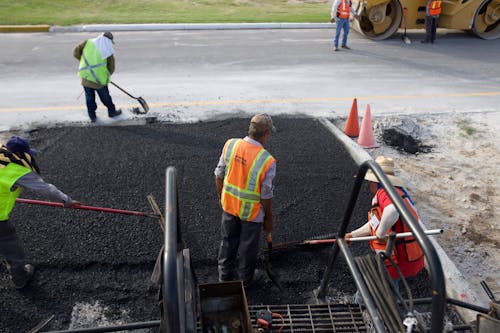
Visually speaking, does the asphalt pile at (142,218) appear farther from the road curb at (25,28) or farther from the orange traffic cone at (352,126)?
the road curb at (25,28)

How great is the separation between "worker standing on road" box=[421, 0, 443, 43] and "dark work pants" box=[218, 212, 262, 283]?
1061 cm

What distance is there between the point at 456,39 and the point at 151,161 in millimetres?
11607

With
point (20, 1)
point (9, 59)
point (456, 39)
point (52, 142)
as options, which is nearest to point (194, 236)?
point (52, 142)

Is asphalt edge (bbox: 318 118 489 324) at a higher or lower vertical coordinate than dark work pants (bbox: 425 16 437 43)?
lower

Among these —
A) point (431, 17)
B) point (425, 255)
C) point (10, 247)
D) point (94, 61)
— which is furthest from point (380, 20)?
point (425, 255)

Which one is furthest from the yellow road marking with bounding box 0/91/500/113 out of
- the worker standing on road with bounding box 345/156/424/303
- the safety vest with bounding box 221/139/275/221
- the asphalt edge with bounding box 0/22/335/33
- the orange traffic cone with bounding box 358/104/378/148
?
the asphalt edge with bounding box 0/22/335/33

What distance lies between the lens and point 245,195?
387 cm

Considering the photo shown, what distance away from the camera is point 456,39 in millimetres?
13406

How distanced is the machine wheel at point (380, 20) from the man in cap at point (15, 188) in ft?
A: 34.7

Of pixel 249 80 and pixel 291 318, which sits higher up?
pixel 249 80

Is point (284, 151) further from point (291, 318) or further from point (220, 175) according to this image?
point (291, 318)

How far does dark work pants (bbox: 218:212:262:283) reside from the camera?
13.4 feet

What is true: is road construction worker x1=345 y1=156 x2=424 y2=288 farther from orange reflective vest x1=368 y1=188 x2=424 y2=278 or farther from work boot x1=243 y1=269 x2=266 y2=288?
work boot x1=243 y1=269 x2=266 y2=288

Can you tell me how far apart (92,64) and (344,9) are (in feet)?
23.8
